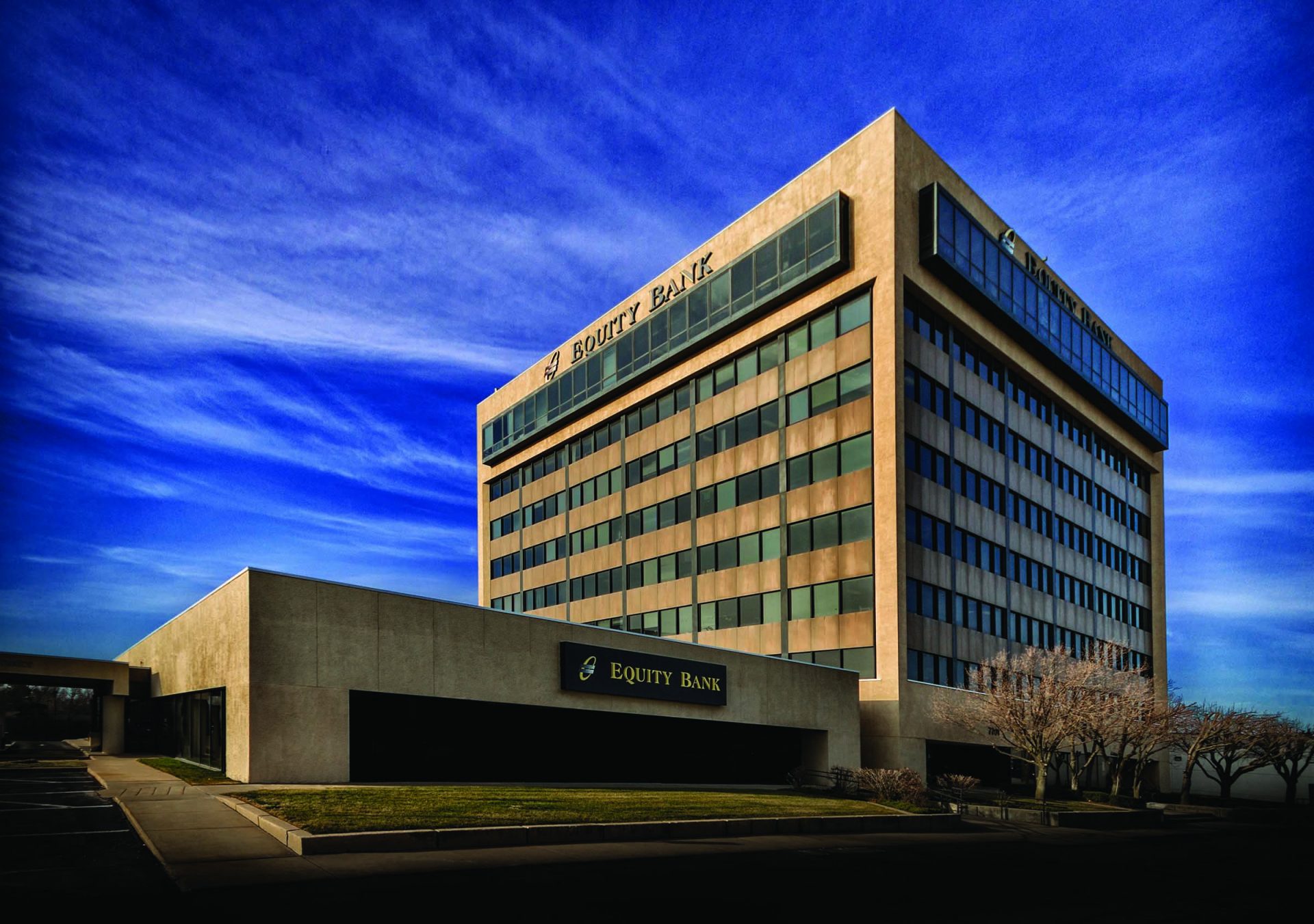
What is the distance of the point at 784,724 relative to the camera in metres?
37.6

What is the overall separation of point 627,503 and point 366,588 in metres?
32.5

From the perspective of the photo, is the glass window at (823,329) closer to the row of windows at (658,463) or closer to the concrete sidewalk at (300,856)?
the row of windows at (658,463)

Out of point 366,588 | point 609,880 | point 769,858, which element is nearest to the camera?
point 609,880

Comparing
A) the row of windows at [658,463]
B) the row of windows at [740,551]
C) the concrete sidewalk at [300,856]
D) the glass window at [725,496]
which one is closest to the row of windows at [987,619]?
the row of windows at [740,551]

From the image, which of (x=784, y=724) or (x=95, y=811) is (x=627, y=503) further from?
(x=95, y=811)

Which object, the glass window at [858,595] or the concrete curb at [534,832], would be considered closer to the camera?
the concrete curb at [534,832]

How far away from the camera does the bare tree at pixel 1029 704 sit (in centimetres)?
3922

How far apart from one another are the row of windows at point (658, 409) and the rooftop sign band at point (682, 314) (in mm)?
1682

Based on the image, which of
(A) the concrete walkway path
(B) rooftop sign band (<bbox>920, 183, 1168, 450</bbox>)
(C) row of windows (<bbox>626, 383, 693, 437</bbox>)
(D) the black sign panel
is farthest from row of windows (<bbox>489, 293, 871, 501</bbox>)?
(A) the concrete walkway path

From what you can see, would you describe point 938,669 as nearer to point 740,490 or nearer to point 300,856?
point 740,490

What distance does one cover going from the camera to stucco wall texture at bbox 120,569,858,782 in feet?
76.6

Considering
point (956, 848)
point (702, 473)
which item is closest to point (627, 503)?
point (702, 473)

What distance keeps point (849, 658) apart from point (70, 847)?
33624 mm

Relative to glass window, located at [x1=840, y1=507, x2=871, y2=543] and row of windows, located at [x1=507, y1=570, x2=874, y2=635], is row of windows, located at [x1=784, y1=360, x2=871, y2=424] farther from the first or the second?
row of windows, located at [x1=507, y1=570, x2=874, y2=635]
